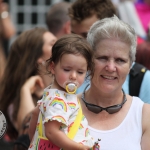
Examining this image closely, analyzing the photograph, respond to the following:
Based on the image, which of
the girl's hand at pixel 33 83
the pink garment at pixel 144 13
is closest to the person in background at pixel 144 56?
the girl's hand at pixel 33 83

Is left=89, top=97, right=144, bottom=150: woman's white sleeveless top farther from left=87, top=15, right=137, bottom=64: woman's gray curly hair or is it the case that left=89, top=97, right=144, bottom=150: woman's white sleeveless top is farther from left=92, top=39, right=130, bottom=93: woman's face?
left=87, top=15, right=137, bottom=64: woman's gray curly hair

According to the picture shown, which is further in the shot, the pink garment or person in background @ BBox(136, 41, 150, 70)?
the pink garment

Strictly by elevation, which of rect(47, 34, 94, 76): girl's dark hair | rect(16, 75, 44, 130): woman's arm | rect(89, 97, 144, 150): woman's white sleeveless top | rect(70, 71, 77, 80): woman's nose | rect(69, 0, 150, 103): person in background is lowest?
rect(16, 75, 44, 130): woman's arm

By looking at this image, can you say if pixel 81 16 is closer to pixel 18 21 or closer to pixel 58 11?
pixel 58 11

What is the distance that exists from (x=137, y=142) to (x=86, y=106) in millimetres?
507

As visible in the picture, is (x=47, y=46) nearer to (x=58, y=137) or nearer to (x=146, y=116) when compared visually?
(x=146, y=116)

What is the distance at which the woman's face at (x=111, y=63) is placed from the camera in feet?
14.9

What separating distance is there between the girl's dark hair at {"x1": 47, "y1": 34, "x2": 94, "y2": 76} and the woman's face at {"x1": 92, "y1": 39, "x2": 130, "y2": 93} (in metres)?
0.39

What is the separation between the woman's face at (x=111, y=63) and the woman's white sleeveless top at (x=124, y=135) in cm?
26

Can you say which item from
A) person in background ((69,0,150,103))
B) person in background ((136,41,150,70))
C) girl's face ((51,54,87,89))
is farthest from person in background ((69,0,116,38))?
girl's face ((51,54,87,89))

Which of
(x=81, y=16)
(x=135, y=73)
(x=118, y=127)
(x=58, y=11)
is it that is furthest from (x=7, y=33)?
(x=118, y=127)

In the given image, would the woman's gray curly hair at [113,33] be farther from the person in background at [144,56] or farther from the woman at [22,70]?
the woman at [22,70]

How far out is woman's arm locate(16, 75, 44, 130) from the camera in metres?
6.39

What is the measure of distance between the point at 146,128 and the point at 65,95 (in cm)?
75
